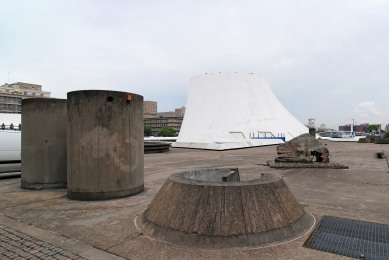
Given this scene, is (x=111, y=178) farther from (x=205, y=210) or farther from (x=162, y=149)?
(x=162, y=149)

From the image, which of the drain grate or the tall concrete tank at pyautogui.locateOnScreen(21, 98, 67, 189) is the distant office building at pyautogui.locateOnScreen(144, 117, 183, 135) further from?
the drain grate

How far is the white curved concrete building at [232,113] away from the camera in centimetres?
2498

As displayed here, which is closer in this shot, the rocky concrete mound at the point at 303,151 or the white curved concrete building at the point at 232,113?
the rocky concrete mound at the point at 303,151

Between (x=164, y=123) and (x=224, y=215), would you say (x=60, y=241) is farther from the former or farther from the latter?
(x=164, y=123)

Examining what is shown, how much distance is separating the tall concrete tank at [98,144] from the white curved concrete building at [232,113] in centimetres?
1853

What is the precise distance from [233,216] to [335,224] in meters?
1.56

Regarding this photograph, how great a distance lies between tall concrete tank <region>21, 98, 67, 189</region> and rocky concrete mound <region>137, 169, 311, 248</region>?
3.64 m

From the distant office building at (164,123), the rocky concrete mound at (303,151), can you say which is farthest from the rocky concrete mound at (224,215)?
the distant office building at (164,123)

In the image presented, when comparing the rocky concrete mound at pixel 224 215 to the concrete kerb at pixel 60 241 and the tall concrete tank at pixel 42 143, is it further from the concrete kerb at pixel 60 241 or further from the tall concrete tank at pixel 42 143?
the tall concrete tank at pixel 42 143

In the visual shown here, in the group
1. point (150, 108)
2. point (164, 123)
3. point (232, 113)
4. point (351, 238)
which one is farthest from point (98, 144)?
point (150, 108)

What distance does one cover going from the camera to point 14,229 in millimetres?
3627

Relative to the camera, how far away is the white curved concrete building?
2498 cm

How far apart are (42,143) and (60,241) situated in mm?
3583

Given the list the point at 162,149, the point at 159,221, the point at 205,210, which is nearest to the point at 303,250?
the point at 205,210
